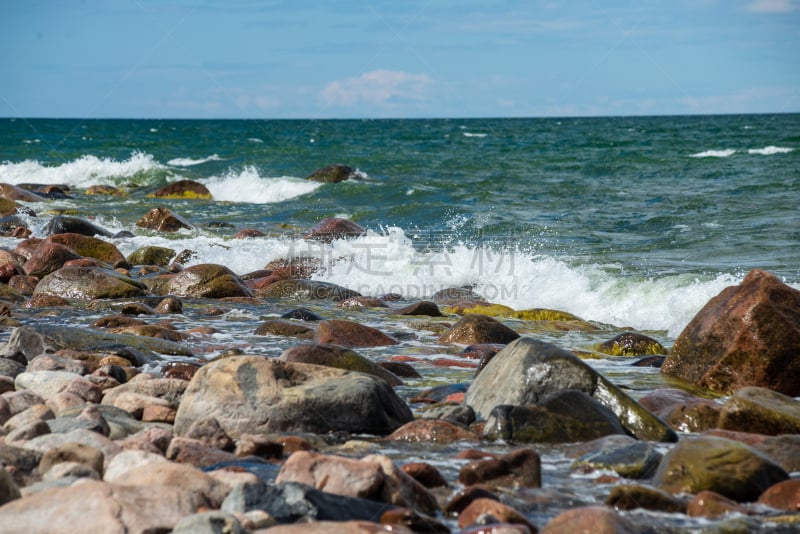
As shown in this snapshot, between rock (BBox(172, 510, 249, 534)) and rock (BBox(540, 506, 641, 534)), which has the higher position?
rock (BBox(172, 510, 249, 534))

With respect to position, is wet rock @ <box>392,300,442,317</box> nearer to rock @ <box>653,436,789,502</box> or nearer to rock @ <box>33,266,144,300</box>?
rock @ <box>33,266,144,300</box>

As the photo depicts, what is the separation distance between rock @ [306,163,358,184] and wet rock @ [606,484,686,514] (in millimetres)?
22840

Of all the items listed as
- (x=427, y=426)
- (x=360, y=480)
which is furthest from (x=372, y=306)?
(x=360, y=480)

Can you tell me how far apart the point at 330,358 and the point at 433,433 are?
1.34 m

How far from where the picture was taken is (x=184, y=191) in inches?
997

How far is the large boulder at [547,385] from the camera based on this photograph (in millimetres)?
5152

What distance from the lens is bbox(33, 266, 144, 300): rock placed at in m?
9.89

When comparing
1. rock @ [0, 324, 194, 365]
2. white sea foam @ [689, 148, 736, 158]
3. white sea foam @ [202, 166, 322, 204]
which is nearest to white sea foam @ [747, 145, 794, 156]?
white sea foam @ [689, 148, 736, 158]

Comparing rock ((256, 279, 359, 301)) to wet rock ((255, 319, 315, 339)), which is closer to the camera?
wet rock ((255, 319, 315, 339))

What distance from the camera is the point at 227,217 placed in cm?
2031

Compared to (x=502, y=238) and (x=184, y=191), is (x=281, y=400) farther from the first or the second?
(x=184, y=191)

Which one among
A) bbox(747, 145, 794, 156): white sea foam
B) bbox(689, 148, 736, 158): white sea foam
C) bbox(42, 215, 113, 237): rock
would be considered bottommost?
bbox(42, 215, 113, 237): rock

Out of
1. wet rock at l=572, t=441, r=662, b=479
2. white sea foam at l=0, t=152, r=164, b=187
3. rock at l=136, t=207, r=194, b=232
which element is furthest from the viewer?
white sea foam at l=0, t=152, r=164, b=187

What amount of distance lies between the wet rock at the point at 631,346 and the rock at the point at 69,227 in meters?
9.92
